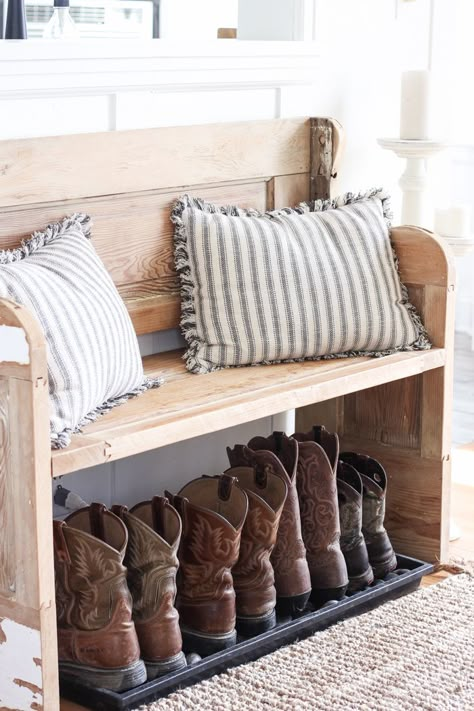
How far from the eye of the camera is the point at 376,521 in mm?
2373

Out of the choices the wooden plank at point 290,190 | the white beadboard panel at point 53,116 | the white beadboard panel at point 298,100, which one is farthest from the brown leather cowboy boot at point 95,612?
the white beadboard panel at point 298,100

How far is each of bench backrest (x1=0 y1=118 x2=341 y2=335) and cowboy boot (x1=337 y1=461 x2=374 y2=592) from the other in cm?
51

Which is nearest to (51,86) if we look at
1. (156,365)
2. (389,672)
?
(156,365)

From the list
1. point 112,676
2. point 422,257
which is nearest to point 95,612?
point 112,676

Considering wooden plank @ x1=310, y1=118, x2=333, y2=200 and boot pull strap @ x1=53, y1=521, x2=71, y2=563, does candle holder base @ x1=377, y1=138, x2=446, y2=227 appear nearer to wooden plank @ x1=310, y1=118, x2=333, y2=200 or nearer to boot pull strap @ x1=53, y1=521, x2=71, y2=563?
wooden plank @ x1=310, y1=118, x2=333, y2=200

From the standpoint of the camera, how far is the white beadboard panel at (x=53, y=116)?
2092 millimetres

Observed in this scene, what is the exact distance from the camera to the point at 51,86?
84.3 inches

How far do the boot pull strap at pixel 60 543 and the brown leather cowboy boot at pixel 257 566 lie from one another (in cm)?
36

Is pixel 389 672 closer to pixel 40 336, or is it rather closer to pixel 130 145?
pixel 40 336

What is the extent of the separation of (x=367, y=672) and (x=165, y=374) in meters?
0.68

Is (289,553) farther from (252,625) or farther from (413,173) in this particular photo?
(413,173)

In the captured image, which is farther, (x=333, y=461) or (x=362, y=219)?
(x=362, y=219)

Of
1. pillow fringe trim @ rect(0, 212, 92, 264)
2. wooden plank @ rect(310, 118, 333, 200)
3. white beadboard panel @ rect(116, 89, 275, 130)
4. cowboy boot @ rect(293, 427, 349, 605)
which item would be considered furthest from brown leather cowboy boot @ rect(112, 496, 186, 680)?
→ wooden plank @ rect(310, 118, 333, 200)

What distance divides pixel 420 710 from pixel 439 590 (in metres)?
0.51
